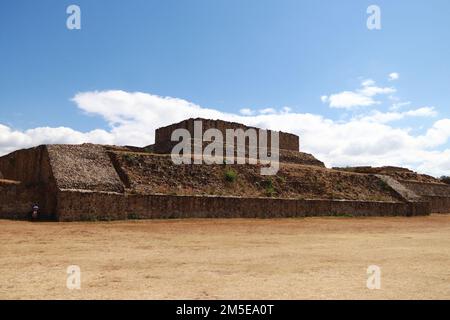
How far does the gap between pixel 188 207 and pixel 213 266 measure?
1305 centimetres

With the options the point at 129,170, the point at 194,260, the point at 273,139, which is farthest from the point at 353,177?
the point at 194,260

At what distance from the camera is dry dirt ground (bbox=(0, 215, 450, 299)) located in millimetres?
5547

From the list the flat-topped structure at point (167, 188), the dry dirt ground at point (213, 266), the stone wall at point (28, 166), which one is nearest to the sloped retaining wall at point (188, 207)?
the flat-topped structure at point (167, 188)

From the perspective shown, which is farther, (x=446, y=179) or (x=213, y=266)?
(x=446, y=179)

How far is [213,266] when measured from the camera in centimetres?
771

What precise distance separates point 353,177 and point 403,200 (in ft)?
12.5

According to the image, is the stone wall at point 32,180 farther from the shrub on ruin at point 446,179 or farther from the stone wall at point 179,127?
the shrub on ruin at point 446,179

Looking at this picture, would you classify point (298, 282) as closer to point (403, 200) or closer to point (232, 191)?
point (232, 191)

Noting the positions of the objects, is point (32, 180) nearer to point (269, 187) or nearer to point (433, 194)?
point (269, 187)

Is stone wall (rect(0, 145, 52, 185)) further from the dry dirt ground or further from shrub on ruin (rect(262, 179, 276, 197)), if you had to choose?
shrub on ruin (rect(262, 179, 276, 197))

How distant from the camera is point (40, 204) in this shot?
18391 millimetres

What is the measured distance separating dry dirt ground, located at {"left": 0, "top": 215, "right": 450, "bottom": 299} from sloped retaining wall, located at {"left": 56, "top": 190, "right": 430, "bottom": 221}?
4.39 metres

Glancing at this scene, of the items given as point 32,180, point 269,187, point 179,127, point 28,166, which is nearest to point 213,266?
point 32,180
